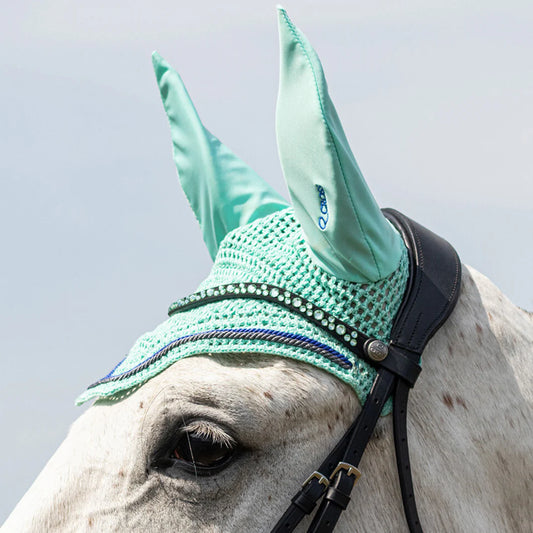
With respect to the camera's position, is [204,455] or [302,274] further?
[302,274]

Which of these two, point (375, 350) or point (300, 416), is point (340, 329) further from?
point (300, 416)

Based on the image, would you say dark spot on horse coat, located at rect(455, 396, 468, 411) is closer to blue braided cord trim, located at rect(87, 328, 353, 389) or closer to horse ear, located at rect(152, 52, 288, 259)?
blue braided cord trim, located at rect(87, 328, 353, 389)

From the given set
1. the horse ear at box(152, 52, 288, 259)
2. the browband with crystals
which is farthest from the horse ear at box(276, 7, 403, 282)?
the horse ear at box(152, 52, 288, 259)

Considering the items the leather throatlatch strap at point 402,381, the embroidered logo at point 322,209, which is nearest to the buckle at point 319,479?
the leather throatlatch strap at point 402,381

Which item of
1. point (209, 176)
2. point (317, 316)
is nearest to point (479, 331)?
point (317, 316)

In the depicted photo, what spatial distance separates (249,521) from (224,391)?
0.30 m

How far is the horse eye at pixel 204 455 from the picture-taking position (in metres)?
1.95

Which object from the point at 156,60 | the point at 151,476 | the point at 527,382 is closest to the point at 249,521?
the point at 151,476

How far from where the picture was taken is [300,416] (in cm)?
201

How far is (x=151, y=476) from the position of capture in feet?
6.41

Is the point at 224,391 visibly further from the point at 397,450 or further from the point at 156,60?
the point at 156,60

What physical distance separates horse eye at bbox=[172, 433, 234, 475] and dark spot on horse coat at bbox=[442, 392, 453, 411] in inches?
24.1

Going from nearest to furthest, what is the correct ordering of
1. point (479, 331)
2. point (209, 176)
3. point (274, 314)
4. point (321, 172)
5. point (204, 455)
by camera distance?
point (204, 455) < point (321, 172) < point (274, 314) < point (479, 331) < point (209, 176)

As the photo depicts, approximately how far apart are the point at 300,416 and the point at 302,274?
412 millimetres
